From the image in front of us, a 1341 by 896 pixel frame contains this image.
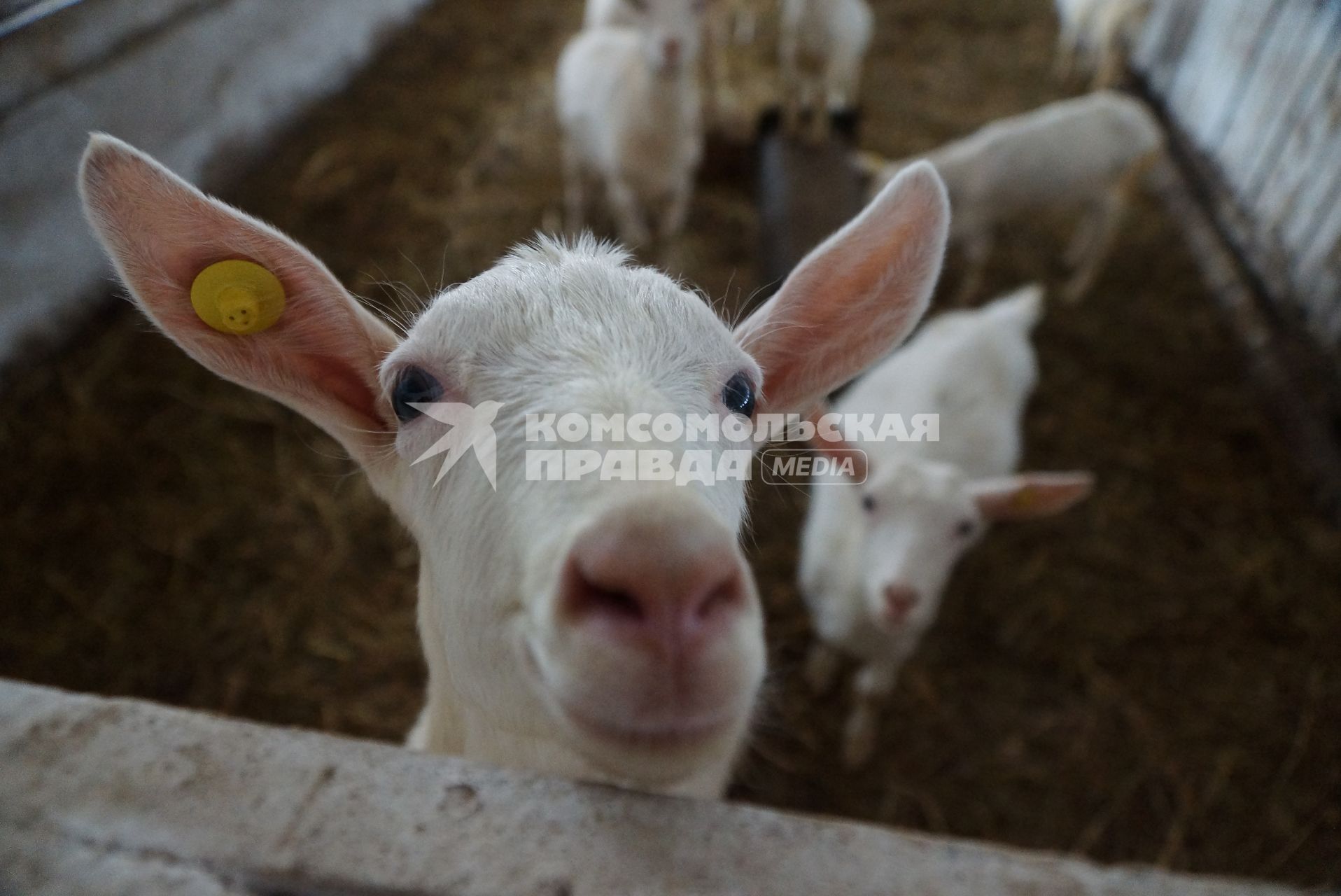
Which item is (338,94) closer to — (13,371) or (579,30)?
(579,30)

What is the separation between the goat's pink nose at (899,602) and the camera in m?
2.48

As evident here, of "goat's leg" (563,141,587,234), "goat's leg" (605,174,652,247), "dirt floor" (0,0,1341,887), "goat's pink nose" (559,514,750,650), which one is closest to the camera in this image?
"goat's pink nose" (559,514,750,650)

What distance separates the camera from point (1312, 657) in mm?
3557

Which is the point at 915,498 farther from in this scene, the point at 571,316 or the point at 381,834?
the point at 381,834

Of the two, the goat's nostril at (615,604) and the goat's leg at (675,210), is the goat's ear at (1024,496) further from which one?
the goat's leg at (675,210)

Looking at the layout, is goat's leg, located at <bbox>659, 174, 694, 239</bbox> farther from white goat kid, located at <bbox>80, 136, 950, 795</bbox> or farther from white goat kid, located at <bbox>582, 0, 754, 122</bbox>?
white goat kid, located at <bbox>80, 136, 950, 795</bbox>

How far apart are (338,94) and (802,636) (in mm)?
5616

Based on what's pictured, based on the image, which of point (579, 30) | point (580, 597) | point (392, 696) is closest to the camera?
point (580, 597)

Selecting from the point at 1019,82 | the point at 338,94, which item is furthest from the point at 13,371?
the point at 1019,82

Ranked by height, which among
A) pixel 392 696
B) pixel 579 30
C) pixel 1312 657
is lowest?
pixel 392 696

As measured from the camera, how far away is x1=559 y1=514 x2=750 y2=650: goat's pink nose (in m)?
0.84

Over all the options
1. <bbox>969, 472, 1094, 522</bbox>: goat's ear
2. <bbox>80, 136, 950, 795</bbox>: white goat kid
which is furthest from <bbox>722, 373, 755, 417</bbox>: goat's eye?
<bbox>969, 472, 1094, 522</bbox>: goat's ear

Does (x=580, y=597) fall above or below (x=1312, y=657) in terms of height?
above

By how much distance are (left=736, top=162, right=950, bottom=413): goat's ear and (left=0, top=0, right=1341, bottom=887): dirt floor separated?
153cm
